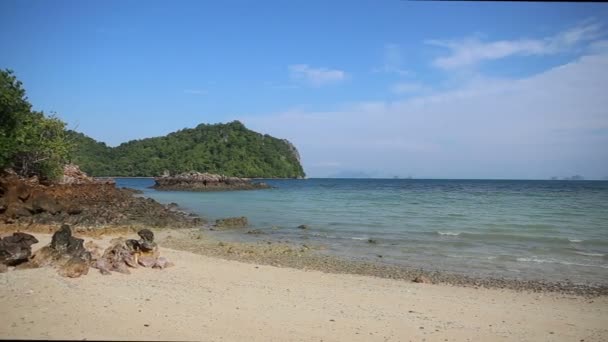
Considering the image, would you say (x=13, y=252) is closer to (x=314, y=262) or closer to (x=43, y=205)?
(x=314, y=262)

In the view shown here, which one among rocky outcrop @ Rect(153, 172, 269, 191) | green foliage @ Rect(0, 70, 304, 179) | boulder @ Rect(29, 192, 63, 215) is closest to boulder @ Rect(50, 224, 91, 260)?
boulder @ Rect(29, 192, 63, 215)

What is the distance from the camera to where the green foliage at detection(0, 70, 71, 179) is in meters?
23.5

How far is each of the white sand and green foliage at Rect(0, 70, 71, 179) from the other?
63.6 ft

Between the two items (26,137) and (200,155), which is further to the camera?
(200,155)

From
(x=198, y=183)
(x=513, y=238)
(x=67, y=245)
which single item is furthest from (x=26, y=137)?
(x=198, y=183)

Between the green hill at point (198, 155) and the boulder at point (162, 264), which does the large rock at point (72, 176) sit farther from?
the green hill at point (198, 155)

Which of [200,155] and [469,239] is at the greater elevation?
[200,155]

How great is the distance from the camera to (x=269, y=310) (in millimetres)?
7348

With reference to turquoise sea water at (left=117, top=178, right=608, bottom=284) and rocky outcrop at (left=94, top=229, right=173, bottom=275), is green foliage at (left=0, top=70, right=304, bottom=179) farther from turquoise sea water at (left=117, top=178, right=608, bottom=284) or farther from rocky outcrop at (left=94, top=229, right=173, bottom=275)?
rocky outcrop at (left=94, top=229, right=173, bottom=275)

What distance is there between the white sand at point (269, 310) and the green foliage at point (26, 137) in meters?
19.4

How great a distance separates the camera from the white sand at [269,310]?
5996 millimetres

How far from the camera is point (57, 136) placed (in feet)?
98.1

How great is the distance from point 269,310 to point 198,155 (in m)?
112

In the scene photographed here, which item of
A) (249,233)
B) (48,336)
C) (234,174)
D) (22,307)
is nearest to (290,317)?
(48,336)
